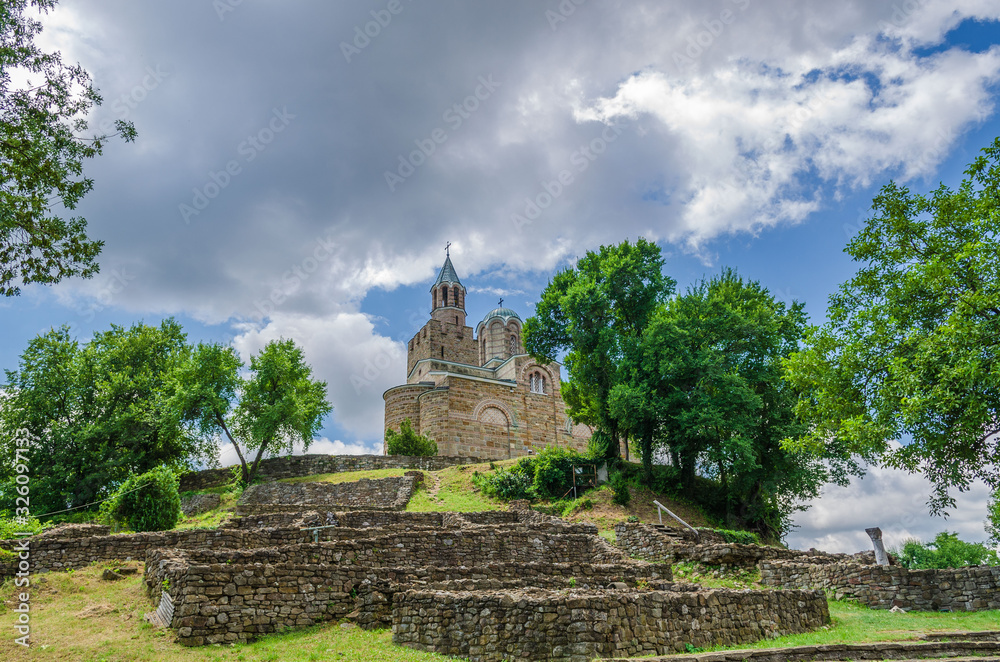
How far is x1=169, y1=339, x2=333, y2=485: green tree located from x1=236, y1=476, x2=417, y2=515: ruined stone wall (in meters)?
3.46

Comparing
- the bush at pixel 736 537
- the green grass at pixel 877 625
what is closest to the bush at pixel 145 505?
the green grass at pixel 877 625

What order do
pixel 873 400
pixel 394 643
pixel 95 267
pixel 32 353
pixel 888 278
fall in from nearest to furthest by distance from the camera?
pixel 394 643 → pixel 95 267 → pixel 873 400 → pixel 888 278 → pixel 32 353

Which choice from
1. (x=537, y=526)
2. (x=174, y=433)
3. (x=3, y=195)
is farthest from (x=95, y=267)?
(x=174, y=433)

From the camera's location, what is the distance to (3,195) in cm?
831

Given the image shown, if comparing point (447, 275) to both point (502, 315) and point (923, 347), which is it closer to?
point (502, 315)

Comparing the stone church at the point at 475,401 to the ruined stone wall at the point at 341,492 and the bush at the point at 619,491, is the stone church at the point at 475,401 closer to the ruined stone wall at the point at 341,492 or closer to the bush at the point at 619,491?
the ruined stone wall at the point at 341,492

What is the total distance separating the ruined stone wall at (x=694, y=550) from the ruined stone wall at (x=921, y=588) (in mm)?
1332

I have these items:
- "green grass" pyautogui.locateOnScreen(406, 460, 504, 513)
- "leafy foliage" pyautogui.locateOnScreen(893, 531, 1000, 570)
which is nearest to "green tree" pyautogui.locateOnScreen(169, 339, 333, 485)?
"green grass" pyautogui.locateOnScreen(406, 460, 504, 513)

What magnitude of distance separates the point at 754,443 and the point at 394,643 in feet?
53.5

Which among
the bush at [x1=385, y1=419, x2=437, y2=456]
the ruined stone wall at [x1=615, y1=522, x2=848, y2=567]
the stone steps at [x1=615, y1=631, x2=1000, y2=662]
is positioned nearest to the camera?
the stone steps at [x1=615, y1=631, x2=1000, y2=662]

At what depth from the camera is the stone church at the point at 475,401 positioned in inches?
1411

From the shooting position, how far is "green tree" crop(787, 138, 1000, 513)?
10062mm

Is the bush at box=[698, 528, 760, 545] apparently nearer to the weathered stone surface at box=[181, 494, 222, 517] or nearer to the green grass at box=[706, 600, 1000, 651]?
the green grass at box=[706, 600, 1000, 651]

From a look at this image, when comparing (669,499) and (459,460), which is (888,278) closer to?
(669,499)
